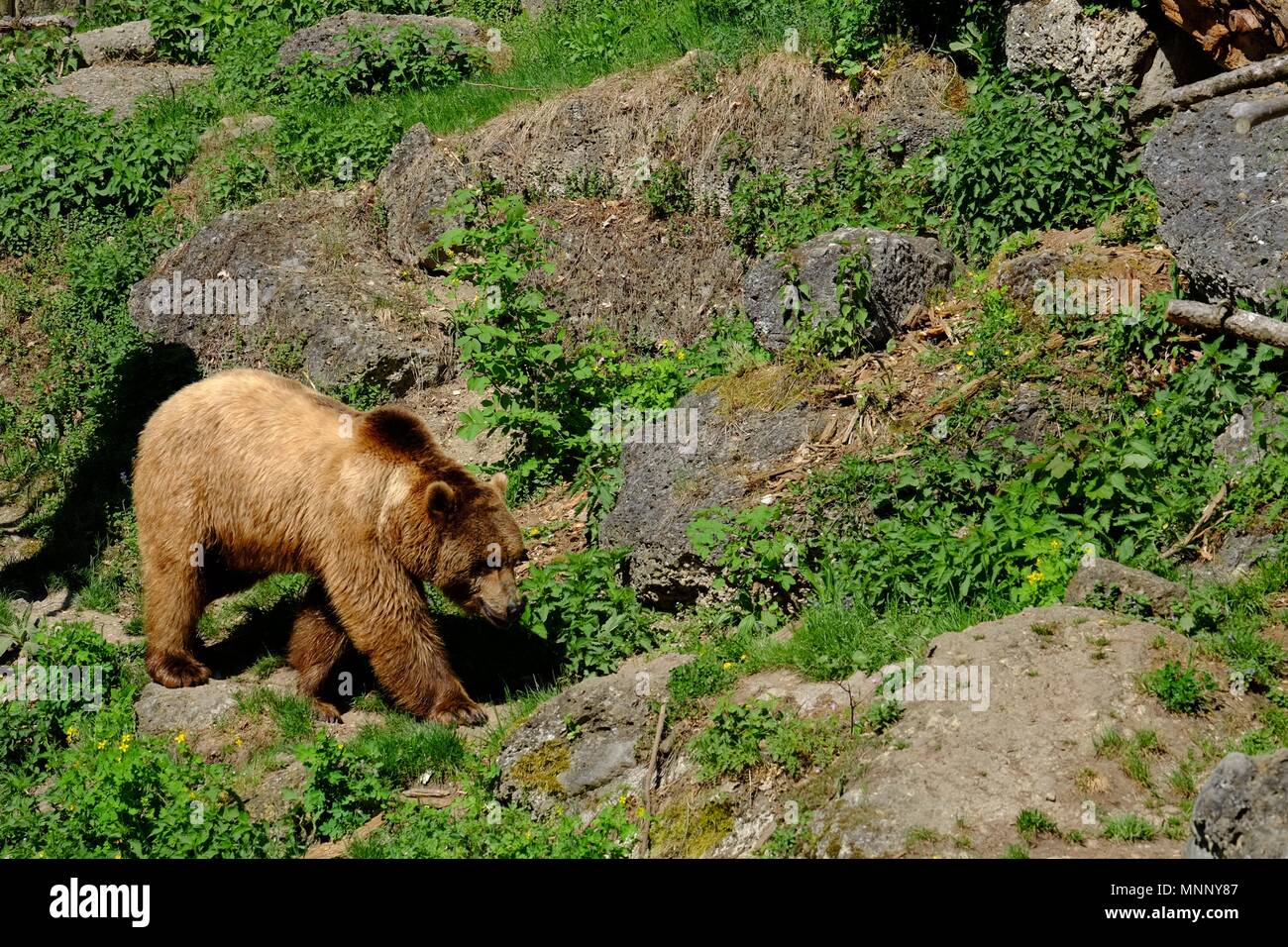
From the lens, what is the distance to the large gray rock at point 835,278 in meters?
9.98

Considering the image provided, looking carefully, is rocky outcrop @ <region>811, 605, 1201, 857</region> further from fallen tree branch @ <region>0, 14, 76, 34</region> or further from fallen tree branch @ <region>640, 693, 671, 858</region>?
fallen tree branch @ <region>0, 14, 76, 34</region>

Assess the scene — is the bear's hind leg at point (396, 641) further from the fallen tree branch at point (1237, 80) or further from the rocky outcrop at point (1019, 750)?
the fallen tree branch at point (1237, 80)

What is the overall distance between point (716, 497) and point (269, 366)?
5507 millimetres

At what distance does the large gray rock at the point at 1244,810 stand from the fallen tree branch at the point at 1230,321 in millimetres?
3776

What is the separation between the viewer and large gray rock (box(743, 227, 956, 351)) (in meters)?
9.98

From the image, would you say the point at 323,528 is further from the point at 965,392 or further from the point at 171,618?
the point at 965,392

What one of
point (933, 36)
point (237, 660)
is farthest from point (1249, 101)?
point (237, 660)

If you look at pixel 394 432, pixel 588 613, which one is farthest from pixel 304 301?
pixel 588 613

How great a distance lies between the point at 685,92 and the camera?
44.1 ft

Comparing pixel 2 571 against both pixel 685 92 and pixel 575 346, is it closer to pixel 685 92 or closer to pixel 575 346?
pixel 575 346

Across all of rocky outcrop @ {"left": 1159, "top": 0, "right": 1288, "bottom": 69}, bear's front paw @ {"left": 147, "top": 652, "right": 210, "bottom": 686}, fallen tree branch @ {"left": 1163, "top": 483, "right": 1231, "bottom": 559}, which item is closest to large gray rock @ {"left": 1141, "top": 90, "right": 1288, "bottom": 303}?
rocky outcrop @ {"left": 1159, "top": 0, "right": 1288, "bottom": 69}

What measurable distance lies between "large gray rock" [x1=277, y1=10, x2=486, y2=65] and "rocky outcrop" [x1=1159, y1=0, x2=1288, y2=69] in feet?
29.8

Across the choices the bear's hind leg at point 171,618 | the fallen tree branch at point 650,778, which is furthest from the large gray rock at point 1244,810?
the bear's hind leg at point 171,618
